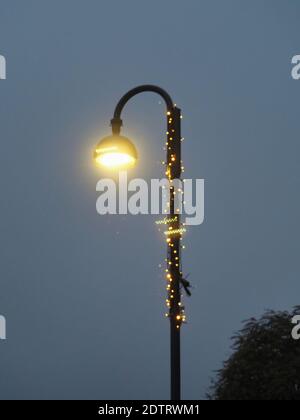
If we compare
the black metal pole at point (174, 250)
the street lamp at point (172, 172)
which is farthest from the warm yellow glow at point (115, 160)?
the black metal pole at point (174, 250)

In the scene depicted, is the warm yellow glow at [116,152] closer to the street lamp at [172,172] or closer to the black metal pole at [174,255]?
the street lamp at [172,172]

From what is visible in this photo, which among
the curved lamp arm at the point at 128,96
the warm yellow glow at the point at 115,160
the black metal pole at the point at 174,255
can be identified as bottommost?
the black metal pole at the point at 174,255

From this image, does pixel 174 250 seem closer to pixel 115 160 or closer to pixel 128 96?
pixel 115 160

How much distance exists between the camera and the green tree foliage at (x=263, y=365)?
29547 mm

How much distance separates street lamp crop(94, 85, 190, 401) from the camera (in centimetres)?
791

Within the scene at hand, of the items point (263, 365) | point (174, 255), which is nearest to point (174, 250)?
point (174, 255)

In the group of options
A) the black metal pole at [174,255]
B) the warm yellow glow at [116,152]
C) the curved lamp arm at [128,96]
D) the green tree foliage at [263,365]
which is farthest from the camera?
the green tree foliage at [263,365]

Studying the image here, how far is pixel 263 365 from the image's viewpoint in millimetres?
30578

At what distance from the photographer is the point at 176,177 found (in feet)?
27.7

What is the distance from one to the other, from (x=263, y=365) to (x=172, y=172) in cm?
2360

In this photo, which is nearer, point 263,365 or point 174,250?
point 174,250

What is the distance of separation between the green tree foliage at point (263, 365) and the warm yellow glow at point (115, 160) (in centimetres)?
2203
